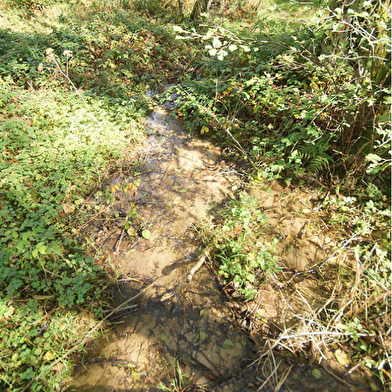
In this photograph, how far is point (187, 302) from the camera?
2.87 metres

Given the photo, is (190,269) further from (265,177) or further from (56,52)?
(56,52)

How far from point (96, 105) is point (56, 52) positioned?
274 centimetres

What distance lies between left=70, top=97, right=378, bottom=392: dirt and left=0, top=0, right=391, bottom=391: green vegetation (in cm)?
Result: 26

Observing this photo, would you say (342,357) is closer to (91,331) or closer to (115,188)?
(91,331)

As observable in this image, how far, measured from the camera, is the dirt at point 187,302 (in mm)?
2348

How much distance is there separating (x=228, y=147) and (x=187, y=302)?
3.02 meters

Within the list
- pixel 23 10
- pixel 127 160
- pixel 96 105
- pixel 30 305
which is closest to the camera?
pixel 30 305

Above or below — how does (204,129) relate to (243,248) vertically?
above

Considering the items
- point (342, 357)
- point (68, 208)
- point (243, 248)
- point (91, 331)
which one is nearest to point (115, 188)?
point (68, 208)

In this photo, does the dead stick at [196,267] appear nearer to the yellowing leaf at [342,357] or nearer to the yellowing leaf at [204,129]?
the yellowing leaf at [342,357]

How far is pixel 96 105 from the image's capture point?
5422 mm

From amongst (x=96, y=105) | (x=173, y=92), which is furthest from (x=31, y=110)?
(x=173, y=92)

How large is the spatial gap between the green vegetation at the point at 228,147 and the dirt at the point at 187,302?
0.84 feet

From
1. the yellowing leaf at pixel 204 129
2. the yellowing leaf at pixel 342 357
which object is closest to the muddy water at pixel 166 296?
the yellowing leaf at pixel 204 129
